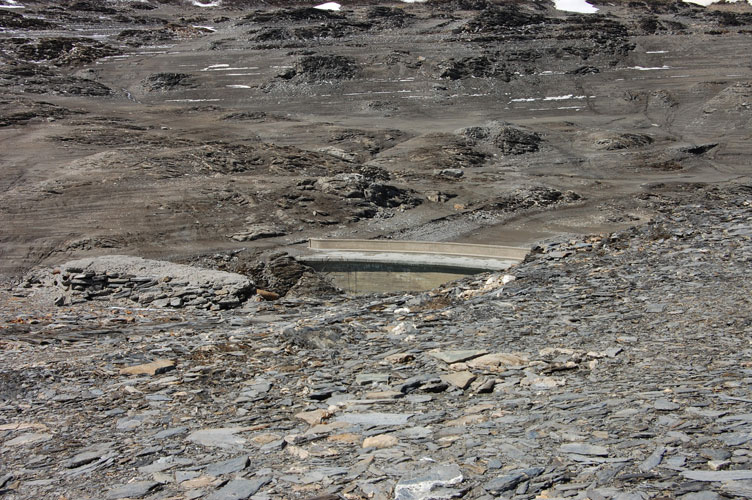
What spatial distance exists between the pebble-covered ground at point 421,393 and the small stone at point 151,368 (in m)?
0.03

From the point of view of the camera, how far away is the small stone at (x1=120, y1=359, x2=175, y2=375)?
6691 millimetres

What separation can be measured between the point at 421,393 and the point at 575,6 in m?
65.5

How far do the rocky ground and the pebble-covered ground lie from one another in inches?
1.2

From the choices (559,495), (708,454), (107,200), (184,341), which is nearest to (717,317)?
(708,454)

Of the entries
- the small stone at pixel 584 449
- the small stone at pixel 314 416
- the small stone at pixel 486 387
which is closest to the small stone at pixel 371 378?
the small stone at pixel 314 416

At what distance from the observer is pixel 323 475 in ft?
13.3

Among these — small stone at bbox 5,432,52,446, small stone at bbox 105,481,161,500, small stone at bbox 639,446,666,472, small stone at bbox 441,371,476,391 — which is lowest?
small stone at bbox 5,432,52,446

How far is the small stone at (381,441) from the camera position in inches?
175

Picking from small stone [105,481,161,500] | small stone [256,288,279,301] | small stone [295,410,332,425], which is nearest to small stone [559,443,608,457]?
small stone [295,410,332,425]

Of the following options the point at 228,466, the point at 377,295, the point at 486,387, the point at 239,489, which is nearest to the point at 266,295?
the point at 377,295

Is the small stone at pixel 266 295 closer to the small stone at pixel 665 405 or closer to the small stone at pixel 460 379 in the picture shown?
the small stone at pixel 460 379

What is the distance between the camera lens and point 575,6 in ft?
209

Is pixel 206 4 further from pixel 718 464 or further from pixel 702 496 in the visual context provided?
pixel 702 496

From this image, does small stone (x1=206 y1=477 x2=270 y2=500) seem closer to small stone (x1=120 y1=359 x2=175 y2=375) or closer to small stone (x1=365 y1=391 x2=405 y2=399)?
small stone (x1=365 y1=391 x2=405 y2=399)
